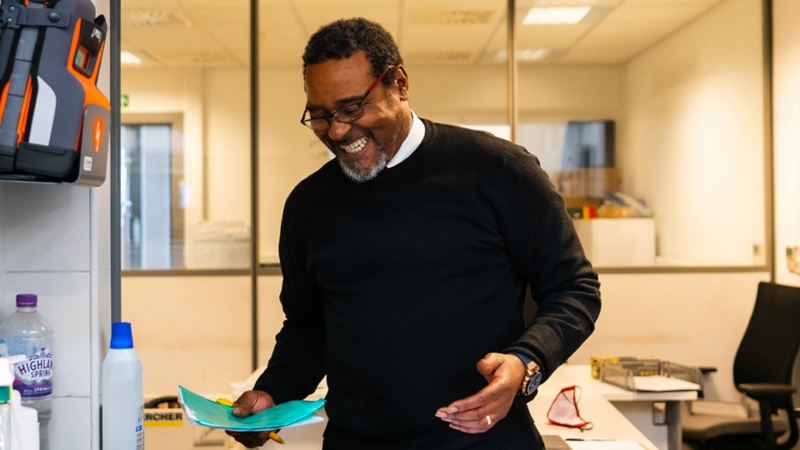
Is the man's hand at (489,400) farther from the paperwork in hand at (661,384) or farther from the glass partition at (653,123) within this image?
the glass partition at (653,123)

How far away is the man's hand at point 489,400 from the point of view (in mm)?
1166

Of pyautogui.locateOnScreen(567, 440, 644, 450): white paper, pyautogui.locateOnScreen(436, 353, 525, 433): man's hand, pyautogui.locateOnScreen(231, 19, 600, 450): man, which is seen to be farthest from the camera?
pyautogui.locateOnScreen(567, 440, 644, 450): white paper

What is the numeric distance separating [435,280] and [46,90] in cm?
68

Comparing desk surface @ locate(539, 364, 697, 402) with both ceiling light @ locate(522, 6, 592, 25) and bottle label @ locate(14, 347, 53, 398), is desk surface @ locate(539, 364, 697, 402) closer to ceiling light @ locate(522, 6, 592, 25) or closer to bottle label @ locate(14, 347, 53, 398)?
bottle label @ locate(14, 347, 53, 398)

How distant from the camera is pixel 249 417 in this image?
1373mm

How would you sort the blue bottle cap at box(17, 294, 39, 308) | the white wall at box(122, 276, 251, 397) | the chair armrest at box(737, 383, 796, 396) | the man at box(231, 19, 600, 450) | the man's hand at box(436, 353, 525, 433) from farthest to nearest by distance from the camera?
the white wall at box(122, 276, 251, 397), the chair armrest at box(737, 383, 796, 396), the man at box(231, 19, 600, 450), the blue bottle cap at box(17, 294, 39, 308), the man's hand at box(436, 353, 525, 433)

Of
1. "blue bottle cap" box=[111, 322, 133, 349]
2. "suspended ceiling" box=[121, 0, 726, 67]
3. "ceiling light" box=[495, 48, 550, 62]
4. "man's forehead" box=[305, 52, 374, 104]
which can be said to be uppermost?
"suspended ceiling" box=[121, 0, 726, 67]

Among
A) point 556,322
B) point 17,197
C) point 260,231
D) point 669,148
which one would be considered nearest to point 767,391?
point 669,148

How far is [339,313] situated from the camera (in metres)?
1.47

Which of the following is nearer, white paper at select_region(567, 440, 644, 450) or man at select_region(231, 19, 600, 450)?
man at select_region(231, 19, 600, 450)

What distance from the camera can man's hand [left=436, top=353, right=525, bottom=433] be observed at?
117 centimetres

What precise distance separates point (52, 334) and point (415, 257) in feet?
2.04

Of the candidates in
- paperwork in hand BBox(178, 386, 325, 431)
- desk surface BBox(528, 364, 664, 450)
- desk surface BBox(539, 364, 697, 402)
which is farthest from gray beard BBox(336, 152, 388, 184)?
desk surface BBox(539, 364, 697, 402)

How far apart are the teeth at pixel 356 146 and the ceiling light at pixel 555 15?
336 cm
